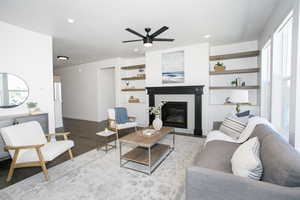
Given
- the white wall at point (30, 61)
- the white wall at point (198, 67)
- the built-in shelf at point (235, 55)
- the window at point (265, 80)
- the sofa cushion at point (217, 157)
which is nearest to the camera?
the sofa cushion at point (217, 157)

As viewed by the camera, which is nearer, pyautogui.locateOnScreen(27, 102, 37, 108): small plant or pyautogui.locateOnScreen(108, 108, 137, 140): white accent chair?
pyautogui.locateOnScreen(27, 102, 37, 108): small plant

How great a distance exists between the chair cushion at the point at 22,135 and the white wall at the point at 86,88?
3.32 meters

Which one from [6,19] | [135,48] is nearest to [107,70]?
[135,48]

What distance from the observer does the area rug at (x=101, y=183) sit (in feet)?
5.80

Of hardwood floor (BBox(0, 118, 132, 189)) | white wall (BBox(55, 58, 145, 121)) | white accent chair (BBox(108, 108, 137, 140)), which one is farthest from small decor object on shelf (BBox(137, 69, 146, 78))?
hardwood floor (BBox(0, 118, 132, 189))

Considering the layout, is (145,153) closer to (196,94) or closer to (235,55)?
(196,94)

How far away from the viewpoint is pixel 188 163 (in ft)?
8.36

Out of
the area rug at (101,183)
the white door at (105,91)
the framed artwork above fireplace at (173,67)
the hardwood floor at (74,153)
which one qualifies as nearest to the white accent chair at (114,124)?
the hardwood floor at (74,153)

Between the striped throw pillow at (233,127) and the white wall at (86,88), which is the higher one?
the white wall at (86,88)

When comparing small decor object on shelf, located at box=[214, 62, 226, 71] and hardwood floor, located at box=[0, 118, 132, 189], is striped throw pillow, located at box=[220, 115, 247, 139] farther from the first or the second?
hardwood floor, located at box=[0, 118, 132, 189]

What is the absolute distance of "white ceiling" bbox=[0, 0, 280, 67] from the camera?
2.23m

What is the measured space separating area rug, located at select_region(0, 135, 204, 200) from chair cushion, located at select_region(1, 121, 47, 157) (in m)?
0.57

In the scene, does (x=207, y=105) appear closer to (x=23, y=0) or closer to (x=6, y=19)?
(x=23, y=0)

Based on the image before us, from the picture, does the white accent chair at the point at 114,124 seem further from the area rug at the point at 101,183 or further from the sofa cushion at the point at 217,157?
the sofa cushion at the point at 217,157
